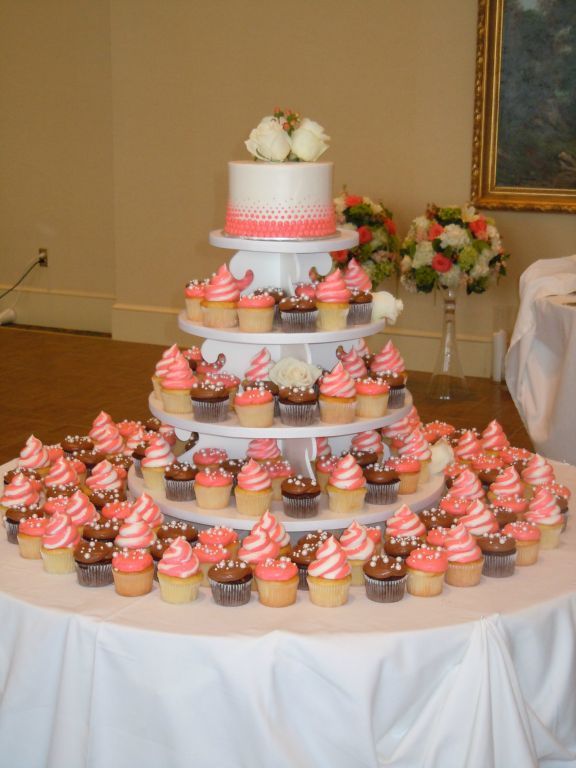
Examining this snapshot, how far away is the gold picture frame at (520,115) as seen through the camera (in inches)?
296

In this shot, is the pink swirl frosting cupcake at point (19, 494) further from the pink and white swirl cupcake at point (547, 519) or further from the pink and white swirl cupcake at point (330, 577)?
the pink and white swirl cupcake at point (547, 519)

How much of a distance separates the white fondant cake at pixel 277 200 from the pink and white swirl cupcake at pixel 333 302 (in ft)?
0.56

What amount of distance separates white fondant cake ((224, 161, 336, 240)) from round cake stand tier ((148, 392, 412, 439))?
56 centimetres

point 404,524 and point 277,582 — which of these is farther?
point 404,524

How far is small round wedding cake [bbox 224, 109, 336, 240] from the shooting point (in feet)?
10.8

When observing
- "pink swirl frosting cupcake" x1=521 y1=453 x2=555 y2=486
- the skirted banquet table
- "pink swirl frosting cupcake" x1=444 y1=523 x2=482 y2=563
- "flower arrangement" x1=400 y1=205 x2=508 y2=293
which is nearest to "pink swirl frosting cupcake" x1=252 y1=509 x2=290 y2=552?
the skirted banquet table

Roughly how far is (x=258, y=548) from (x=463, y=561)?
538 mm

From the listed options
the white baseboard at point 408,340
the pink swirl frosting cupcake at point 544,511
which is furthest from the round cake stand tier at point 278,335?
the white baseboard at point 408,340

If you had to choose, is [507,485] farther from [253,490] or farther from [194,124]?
[194,124]

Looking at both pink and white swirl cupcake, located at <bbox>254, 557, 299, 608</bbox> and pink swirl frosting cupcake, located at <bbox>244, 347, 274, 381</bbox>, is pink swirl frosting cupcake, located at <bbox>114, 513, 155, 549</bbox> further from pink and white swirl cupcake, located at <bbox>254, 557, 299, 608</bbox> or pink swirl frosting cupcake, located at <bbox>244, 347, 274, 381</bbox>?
pink swirl frosting cupcake, located at <bbox>244, 347, 274, 381</bbox>

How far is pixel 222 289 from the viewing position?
10.8 feet

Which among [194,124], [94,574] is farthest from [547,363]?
[194,124]

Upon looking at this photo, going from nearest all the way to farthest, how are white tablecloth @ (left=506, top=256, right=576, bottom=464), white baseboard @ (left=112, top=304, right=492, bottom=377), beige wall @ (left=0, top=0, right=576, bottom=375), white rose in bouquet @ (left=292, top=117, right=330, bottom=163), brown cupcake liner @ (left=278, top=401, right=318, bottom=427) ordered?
brown cupcake liner @ (left=278, top=401, right=318, bottom=427) < white rose in bouquet @ (left=292, top=117, right=330, bottom=163) < white tablecloth @ (left=506, top=256, right=576, bottom=464) < beige wall @ (left=0, top=0, right=576, bottom=375) < white baseboard @ (left=112, top=304, right=492, bottom=377)

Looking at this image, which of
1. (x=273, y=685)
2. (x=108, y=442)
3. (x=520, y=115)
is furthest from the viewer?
(x=520, y=115)
